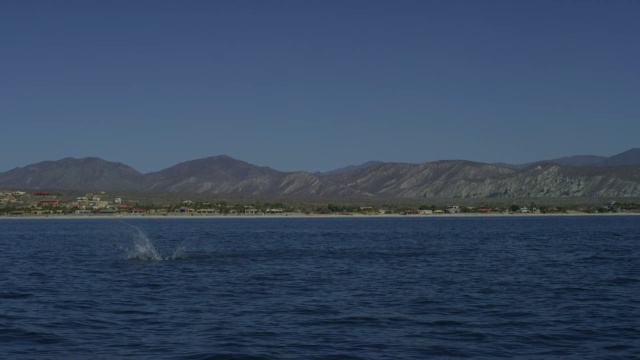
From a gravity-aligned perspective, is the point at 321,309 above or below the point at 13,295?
below

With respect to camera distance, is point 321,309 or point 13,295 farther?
point 13,295

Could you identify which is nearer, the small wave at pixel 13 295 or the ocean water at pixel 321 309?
the ocean water at pixel 321 309

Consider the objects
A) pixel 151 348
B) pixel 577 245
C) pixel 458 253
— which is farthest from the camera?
pixel 577 245

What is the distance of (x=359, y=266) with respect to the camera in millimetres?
51906

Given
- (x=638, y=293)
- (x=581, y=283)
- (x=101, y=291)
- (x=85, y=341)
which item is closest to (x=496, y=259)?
(x=581, y=283)

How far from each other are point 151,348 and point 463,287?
1929 cm

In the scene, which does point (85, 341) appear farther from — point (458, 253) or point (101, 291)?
point (458, 253)

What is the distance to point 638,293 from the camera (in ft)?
122

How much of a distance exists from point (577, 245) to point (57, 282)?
52.0 meters

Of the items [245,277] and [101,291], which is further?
[245,277]

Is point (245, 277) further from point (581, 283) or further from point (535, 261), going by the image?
point (535, 261)

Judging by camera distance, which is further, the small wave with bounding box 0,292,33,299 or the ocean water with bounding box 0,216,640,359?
the small wave with bounding box 0,292,33,299

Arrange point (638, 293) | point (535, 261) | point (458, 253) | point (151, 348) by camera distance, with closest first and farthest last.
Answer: point (151, 348) → point (638, 293) → point (535, 261) → point (458, 253)

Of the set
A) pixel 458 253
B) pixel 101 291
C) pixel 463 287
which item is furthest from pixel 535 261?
pixel 101 291
